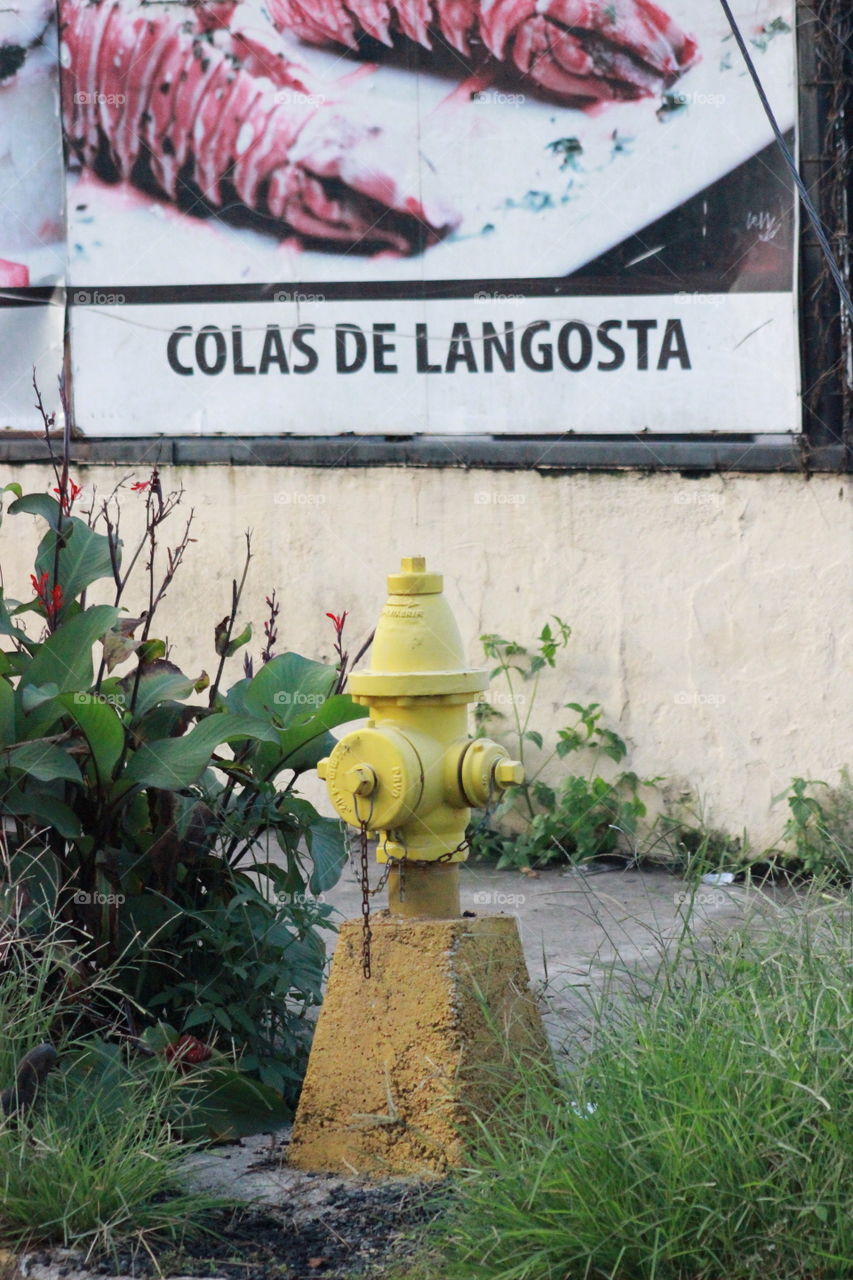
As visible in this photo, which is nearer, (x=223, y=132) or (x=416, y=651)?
(x=416, y=651)

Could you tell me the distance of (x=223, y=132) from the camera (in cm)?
636

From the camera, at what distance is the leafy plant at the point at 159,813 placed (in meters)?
3.27

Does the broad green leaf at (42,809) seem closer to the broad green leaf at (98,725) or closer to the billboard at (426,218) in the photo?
the broad green leaf at (98,725)

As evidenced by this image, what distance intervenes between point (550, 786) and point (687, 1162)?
3716 mm

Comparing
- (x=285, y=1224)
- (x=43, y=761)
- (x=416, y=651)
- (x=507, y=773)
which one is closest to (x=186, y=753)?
(x=43, y=761)

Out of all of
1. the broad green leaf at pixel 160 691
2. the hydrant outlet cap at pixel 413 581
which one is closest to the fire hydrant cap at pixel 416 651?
the hydrant outlet cap at pixel 413 581

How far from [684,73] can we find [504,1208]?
177 inches

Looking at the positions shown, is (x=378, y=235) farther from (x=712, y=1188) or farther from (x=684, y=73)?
(x=712, y=1188)

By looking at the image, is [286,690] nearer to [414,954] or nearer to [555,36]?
[414,954]

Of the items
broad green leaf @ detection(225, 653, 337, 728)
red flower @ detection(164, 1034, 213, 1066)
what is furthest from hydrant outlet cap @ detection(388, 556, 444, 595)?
red flower @ detection(164, 1034, 213, 1066)

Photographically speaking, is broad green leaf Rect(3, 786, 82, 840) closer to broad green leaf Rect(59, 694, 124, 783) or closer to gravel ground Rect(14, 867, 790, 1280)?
broad green leaf Rect(59, 694, 124, 783)

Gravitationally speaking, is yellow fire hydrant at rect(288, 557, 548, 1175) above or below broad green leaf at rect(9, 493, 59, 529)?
below

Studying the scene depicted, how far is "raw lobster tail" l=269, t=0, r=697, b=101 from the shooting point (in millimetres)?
5785

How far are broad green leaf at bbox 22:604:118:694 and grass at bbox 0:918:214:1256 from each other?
0.53 metres
